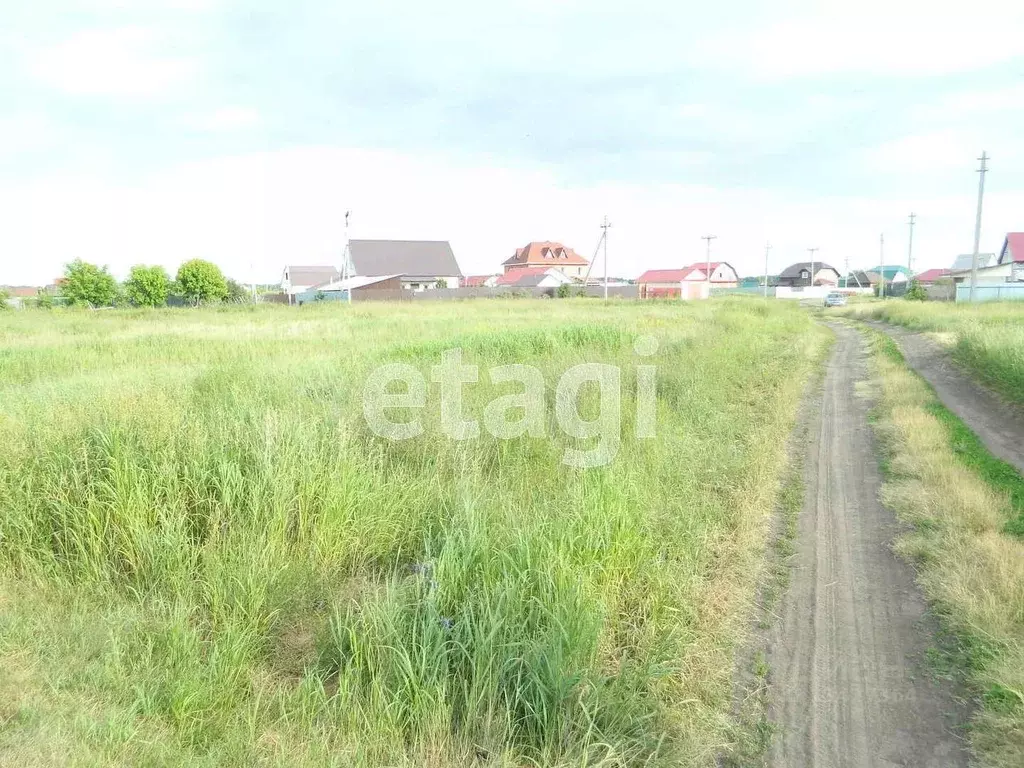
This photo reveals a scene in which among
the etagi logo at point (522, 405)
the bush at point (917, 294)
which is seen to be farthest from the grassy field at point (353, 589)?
the bush at point (917, 294)

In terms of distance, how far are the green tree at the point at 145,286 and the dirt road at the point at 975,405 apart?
4918 cm

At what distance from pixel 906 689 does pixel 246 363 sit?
34.4 ft

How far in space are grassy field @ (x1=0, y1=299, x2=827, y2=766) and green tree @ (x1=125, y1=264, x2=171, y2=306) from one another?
4608 centimetres

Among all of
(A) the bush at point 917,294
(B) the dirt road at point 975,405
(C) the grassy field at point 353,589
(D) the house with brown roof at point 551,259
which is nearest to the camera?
(C) the grassy field at point 353,589

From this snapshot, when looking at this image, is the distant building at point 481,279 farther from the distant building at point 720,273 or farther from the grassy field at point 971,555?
the grassy field at point 971,555

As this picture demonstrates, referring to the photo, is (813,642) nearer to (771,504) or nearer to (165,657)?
(771,504)

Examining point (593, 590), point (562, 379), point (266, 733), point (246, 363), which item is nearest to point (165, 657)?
point (266, 733)

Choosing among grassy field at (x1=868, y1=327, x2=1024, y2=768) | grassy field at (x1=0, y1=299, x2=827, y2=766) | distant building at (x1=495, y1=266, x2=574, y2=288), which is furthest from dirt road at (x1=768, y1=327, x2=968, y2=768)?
distant building at (x1=495, y1=266, x2=574, y2=288)

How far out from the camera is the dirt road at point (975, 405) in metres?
7.89

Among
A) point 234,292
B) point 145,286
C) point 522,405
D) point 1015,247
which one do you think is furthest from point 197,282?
point 1015,247

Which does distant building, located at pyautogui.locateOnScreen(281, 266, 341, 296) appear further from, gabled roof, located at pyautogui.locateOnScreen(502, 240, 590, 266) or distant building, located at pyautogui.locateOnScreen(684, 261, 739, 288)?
distant building, located at pyautogui.locateOnScreen(684, 261, 739, 288)

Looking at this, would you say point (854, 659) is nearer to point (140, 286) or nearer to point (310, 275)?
point (140, 286)

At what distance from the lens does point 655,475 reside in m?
5.57

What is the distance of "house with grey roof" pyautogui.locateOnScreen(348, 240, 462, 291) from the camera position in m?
64.3
